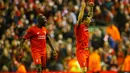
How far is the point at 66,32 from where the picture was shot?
24.2 m

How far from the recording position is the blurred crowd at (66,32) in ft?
72.1

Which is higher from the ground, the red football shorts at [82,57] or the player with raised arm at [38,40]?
the player with raised arm at [38,40]

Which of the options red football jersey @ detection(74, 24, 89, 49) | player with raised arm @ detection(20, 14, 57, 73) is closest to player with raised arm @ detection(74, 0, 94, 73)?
red football jersey @ detection(74, 24, 89, 49)

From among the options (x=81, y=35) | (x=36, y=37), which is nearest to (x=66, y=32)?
(x=36, y=37)

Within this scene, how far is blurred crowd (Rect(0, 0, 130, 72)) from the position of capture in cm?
2198

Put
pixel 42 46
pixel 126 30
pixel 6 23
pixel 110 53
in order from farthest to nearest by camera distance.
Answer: pixel 6 23 < pixel 126 30 < pixel 110 53 < pixel 42 46

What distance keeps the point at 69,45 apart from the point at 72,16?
8.17 feet

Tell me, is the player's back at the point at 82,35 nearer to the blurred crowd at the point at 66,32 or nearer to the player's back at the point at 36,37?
the player's back at the point at 36,37

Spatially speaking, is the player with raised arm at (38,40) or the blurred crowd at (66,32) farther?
the blurred crowd at (66,32)

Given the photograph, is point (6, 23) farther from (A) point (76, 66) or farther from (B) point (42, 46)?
(B) point (42, 46)

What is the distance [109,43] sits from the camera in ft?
76.1

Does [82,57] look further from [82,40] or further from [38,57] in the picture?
[38,57]

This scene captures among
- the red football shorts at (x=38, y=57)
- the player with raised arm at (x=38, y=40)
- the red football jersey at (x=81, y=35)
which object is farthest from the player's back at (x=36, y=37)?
the red football jersey at (x=81, y=35)

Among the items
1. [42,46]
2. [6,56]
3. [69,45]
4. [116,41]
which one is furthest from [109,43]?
→ [42,46]
